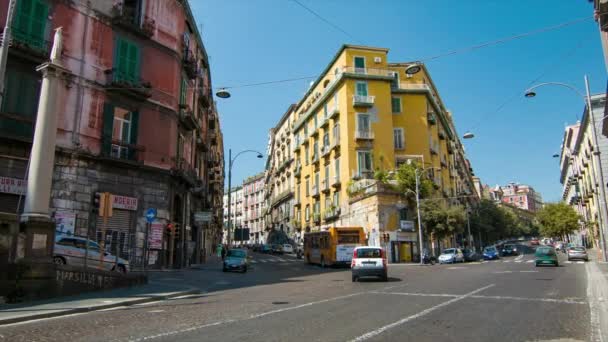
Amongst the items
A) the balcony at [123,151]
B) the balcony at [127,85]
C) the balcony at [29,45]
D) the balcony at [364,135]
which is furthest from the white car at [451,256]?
the balcony at [29,45]

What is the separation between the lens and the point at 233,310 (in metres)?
10.3

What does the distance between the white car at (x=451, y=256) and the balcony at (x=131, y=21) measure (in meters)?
33.0

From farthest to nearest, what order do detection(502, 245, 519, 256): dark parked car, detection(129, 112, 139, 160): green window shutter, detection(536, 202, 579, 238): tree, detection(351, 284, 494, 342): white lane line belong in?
1. detection(536, 202, 579, 238): tree
2. detection(502, 245, 519, 256): dark parked car
3. detection(129, 112, 139, 160): green window shutter
4. detection(351, 284, 494, 342): white lane line

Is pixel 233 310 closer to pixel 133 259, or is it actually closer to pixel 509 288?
pixel 509 288

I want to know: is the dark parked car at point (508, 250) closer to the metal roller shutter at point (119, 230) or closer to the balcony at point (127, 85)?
the metal roller shutter at point (119, 230)

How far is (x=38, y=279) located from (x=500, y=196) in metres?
188

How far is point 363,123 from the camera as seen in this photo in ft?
153

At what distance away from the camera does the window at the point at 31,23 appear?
20.1m

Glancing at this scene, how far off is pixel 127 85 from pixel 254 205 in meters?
90.5

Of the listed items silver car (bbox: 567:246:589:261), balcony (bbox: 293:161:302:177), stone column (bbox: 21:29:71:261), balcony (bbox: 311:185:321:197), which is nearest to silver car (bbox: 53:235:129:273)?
stone column (bbox: 21:29:71:261)

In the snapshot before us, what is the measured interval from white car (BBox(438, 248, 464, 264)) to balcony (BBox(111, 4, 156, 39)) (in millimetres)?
33006

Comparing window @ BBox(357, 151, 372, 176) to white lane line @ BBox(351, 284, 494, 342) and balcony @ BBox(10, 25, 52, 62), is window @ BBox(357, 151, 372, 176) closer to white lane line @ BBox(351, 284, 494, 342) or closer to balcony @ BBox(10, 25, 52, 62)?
balcony @ BBox(10, 25, 52, 62)

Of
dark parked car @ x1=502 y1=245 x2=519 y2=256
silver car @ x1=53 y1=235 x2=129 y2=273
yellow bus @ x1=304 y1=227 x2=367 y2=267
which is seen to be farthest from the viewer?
dark parked car @ x1=502 y1=245 x2=519 y2=256

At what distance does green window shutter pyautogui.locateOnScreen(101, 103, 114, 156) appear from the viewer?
75.9 feet
